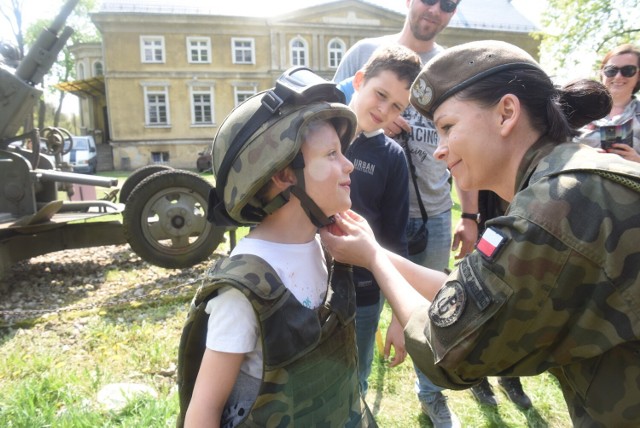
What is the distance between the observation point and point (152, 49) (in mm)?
28828

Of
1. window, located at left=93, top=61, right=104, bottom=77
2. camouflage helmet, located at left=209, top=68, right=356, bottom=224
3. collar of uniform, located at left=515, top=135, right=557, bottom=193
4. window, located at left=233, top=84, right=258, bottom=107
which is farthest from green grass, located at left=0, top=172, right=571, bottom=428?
window, located at left=93, top=61, right=104, bottom=77

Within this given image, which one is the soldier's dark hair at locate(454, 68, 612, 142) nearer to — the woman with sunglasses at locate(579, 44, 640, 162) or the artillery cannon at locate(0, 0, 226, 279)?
the woman with sunglasses at locate(579, 44, 640, 162)

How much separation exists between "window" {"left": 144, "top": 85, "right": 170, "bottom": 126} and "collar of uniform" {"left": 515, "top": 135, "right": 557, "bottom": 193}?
98.7 feet

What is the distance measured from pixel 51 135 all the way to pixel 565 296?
940cm

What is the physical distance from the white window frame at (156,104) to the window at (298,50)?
313 inches

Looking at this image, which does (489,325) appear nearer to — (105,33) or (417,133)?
(417,133)

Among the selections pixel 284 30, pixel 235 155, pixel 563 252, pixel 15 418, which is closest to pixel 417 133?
pixel 235 155

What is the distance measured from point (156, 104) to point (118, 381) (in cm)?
2850

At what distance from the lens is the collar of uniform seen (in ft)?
4.55

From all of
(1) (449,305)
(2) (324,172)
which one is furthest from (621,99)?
(1) (449,305)

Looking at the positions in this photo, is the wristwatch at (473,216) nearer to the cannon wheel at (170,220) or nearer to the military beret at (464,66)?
the military beret at (464,66)

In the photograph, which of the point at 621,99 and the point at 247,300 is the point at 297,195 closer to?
the point at 247,300

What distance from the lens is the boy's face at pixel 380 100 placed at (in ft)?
7.39

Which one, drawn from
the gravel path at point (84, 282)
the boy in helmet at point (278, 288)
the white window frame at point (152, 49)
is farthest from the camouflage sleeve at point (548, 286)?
the white window frame at point (152, 49)
